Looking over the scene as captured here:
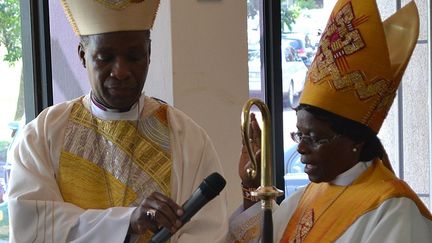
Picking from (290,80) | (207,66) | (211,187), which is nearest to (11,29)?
(207,66)

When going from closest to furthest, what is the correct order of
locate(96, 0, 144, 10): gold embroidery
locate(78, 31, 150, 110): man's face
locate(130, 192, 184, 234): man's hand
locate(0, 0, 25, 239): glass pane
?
1. locate(130, 192, 184, 234): man's hand
2. locate(78, 31, 150, 110): man's face
3. locate(96, 0, 144, 10): gold embroidery
4. locate(0, 0, 25, 239): glass pane

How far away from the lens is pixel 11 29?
11.2ft

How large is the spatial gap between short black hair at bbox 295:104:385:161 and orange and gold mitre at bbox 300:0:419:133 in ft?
0.04

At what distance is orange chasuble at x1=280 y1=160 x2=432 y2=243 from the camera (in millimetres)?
1912

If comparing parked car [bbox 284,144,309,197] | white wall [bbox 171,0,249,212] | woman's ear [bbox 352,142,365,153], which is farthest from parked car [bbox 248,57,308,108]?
woman's ear [bbox 352,142,365,153]

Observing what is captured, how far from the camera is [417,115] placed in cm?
452

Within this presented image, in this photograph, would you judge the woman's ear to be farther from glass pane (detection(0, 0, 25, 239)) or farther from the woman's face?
glass pane (detection(0, 0, 25, 239))

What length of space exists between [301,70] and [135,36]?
2113 millimetres

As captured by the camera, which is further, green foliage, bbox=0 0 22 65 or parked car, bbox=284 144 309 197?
parked car, bbox=284 144 309 197

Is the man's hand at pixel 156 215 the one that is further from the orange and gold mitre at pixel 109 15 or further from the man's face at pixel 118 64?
the orange and gold mitre at pixel 109 15

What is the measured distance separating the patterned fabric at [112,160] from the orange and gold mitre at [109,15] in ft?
0.78

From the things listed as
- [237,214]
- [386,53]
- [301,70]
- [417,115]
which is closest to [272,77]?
[301,70]

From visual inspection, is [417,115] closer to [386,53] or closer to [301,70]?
[301,70]

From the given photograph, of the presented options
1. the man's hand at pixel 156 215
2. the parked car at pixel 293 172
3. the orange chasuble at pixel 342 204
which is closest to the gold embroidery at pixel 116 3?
the man's hand at pixel 156 215
